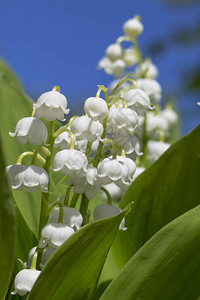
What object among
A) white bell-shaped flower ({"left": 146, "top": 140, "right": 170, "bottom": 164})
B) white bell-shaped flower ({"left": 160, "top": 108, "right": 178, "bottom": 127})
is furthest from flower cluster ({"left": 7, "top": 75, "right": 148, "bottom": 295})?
white bell-shaped flower ({"left": 160, "top": 108, "right": 178, "bottom": 127})

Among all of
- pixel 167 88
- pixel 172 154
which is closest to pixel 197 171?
pixel 172 154

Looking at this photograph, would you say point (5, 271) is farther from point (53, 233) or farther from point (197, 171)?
point (197, 171)

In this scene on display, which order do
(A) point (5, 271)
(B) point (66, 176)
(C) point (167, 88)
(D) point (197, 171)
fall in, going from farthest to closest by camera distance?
(C) point (167, 88)
(D) point (197, 171)
(B) point (66, 176)
(A) point (5, 271)

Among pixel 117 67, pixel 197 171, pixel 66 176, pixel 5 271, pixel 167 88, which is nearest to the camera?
pixel 5 271

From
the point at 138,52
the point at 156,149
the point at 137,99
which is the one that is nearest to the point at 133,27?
the point at 138,52

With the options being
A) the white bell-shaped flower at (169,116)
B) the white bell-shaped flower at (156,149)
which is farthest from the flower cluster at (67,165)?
the white bell-shaped flower at (169,116)

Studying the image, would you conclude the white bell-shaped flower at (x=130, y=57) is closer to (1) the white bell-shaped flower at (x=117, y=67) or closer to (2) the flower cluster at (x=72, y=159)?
(1) the white bell-shaped flower at (x=117, y=67)
